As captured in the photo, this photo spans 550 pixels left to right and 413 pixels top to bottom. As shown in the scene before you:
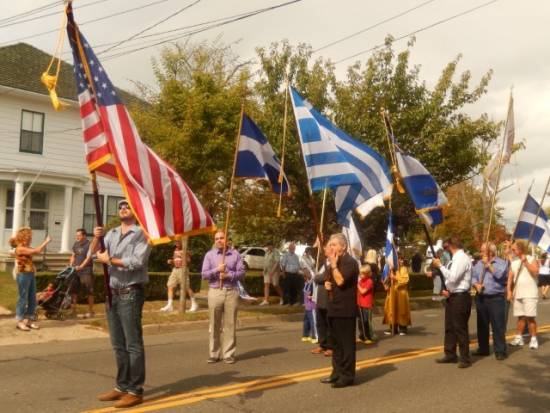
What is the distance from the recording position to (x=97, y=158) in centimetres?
674

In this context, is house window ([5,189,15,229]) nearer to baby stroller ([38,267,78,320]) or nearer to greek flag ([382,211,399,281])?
baby stroller ([38,267,78,320])

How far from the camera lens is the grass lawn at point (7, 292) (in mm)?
15163

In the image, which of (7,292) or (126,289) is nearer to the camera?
(126,289)

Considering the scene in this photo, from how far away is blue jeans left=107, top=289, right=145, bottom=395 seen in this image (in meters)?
6.65

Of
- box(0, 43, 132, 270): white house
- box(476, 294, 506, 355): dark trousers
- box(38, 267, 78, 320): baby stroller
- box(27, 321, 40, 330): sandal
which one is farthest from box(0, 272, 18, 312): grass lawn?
box(476, 294, 506, 355): dark trousers

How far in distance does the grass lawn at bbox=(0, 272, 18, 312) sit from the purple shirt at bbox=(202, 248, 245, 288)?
695 centimetres

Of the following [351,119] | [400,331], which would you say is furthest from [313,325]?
[351,119]

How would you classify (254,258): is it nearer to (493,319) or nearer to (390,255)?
(390,255)

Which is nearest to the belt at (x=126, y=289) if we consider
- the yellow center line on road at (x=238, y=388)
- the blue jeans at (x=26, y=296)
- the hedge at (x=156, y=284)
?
the yellow center line on road at (x=238, y=388)

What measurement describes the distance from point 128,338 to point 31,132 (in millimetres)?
21927

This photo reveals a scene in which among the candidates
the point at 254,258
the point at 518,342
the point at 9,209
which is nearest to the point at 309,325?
the point at 518,342

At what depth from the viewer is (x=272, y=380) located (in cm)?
812

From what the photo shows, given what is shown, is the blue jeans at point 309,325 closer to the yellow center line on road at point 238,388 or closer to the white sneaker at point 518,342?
the yellow center line on road at point 238,388

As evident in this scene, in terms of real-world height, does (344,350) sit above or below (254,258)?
below
